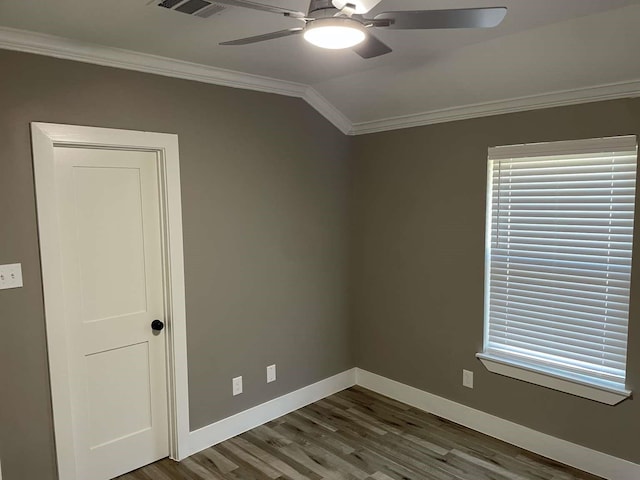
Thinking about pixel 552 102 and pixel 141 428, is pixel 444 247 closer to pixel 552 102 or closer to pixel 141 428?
pixel 552 102

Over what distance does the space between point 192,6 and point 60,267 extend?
1.49 m

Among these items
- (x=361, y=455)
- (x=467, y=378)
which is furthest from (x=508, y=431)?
(x=361, y=455)

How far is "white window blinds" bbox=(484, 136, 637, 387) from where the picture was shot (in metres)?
2.67

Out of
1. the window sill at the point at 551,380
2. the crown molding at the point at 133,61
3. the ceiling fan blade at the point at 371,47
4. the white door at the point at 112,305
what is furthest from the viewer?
the window sill at the point at 551,380

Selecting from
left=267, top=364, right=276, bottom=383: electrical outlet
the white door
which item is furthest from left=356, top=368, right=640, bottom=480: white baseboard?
the white door

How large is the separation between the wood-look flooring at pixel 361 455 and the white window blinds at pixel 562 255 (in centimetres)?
61

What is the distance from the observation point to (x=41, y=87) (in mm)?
2369

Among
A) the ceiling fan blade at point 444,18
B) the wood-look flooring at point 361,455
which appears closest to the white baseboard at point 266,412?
the wood-look flooring at point 361,455

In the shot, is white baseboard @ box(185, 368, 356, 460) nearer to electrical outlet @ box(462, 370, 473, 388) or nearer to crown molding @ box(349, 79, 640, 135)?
electrical outlet @ box(462, 370, 473, 388)

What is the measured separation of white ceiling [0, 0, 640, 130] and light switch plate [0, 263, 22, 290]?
3.71 ft

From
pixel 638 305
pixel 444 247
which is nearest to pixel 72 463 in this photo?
pixel 444 247

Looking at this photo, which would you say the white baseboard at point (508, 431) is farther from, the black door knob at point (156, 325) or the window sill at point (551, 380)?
the black door knob at point (156, 325)

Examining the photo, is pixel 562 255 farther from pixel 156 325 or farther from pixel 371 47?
pixel 156 325

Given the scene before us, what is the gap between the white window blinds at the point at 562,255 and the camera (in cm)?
267
